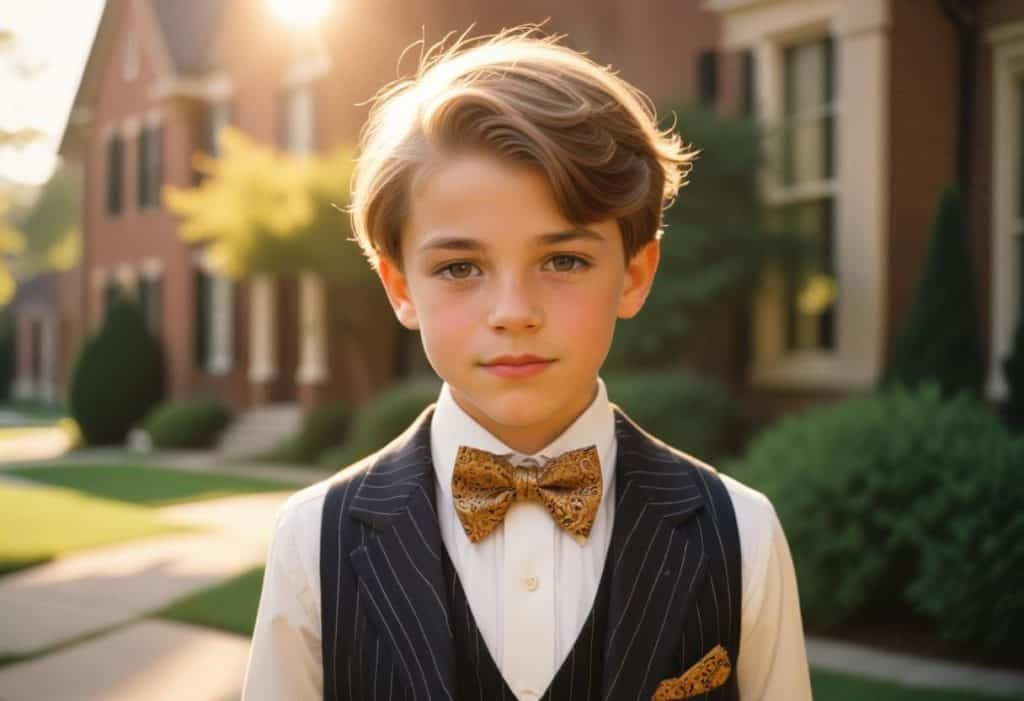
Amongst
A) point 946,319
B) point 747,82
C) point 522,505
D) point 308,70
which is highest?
point 308,70

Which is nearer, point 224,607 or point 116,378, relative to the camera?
point 224,607

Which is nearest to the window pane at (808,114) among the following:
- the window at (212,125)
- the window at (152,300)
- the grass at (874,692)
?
the grass at (874,692)

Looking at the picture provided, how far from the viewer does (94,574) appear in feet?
21.5

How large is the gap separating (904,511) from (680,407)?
332 cm

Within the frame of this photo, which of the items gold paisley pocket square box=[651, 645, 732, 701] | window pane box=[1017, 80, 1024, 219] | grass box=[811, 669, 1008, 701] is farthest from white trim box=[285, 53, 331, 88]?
gold paisley pocket square box=[651, 645, 732, 701]

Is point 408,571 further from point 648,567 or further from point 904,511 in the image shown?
point 904,511

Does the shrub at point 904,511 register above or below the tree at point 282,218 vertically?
below

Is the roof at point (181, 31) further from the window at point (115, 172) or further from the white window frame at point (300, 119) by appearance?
the white window frame at point (300, 119)

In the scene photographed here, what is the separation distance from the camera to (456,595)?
1799mm

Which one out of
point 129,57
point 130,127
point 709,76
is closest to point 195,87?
point 130,127

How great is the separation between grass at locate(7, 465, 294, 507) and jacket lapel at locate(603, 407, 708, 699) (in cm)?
890

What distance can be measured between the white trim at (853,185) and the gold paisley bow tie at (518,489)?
23.6ft

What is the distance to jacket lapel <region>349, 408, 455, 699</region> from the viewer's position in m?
1.71

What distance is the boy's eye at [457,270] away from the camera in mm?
1757
